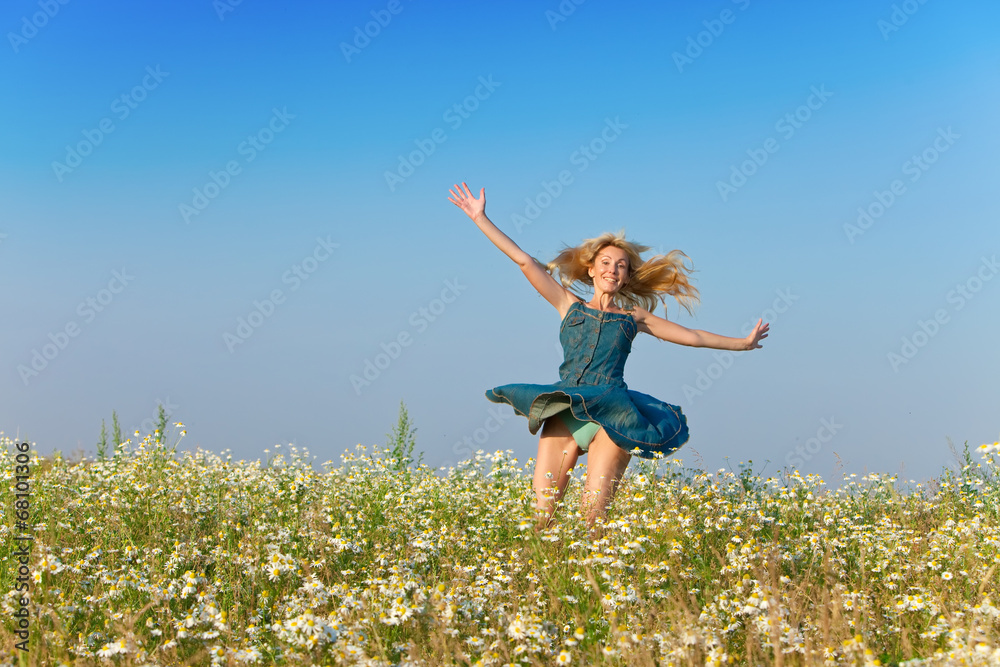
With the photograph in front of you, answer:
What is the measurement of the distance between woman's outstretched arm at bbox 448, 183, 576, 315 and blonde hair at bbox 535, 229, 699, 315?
0.25m

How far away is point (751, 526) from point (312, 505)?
380 cm

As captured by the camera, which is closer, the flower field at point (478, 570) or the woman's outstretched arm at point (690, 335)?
the flower field at point (478, 570)

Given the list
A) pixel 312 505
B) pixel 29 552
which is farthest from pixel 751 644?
pixel 29 552

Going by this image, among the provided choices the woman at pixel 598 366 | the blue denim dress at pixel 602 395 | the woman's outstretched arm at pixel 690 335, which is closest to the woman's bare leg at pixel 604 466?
the woman at pixel 598 366

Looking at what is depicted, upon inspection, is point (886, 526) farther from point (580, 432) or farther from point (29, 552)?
point (29, 552)

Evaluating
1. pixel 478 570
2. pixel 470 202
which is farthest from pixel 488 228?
pixel 478 570

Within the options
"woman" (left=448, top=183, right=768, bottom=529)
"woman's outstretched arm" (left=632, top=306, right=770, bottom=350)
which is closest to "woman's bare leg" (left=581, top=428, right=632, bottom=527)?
"woman" (left=448, top=183, right=768, bottom=529)

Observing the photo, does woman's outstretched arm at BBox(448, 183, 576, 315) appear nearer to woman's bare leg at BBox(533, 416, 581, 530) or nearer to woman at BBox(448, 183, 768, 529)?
woman at BBox(448, 183, 768, 529)

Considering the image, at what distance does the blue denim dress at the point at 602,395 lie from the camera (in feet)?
23.6

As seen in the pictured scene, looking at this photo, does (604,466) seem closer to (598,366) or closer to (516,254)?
(598,366)

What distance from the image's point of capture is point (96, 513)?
23.9 ft

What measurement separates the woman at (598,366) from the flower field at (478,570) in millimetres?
277

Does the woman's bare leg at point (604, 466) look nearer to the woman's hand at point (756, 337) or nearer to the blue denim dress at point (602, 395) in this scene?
the blue denim dress at point (602, 395)

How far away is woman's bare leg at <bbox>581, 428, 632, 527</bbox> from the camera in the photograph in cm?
717
